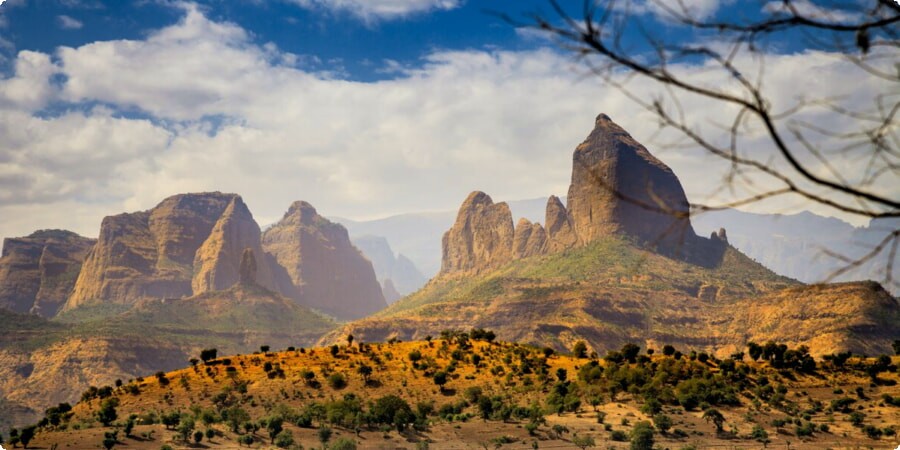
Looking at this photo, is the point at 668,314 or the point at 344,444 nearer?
the point at 344,444

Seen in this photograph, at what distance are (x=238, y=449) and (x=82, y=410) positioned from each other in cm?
3138

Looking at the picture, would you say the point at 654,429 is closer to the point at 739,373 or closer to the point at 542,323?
the point at 739,373

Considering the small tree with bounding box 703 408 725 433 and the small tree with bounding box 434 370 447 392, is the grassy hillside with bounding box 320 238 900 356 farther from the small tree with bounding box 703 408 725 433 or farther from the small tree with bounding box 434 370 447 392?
the small tree with bounding box 434 370 447 392

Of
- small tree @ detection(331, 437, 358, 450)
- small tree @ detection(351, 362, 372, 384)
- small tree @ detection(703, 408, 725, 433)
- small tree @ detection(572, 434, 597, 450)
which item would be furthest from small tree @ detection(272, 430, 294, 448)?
small tree @ detection(703, 408, 725, 433)

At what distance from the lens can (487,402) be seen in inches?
2527

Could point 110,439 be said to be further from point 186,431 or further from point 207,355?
point 207,355

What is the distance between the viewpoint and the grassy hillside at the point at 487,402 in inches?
2232

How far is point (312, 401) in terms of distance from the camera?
7212 cm

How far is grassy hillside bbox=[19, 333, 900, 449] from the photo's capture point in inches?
2232

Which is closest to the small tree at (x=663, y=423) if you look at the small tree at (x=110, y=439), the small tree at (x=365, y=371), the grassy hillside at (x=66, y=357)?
the small tree at (x=365, y=371)

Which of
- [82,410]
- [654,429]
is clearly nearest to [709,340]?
[654,429]

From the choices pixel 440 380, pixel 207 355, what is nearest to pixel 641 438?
pixel 440 380

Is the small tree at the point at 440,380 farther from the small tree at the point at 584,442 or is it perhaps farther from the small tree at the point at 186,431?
the small tree at the point at 186,431

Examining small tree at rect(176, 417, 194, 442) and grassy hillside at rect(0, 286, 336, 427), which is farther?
grassy hillside at rect(0, 286, 336, 427)
